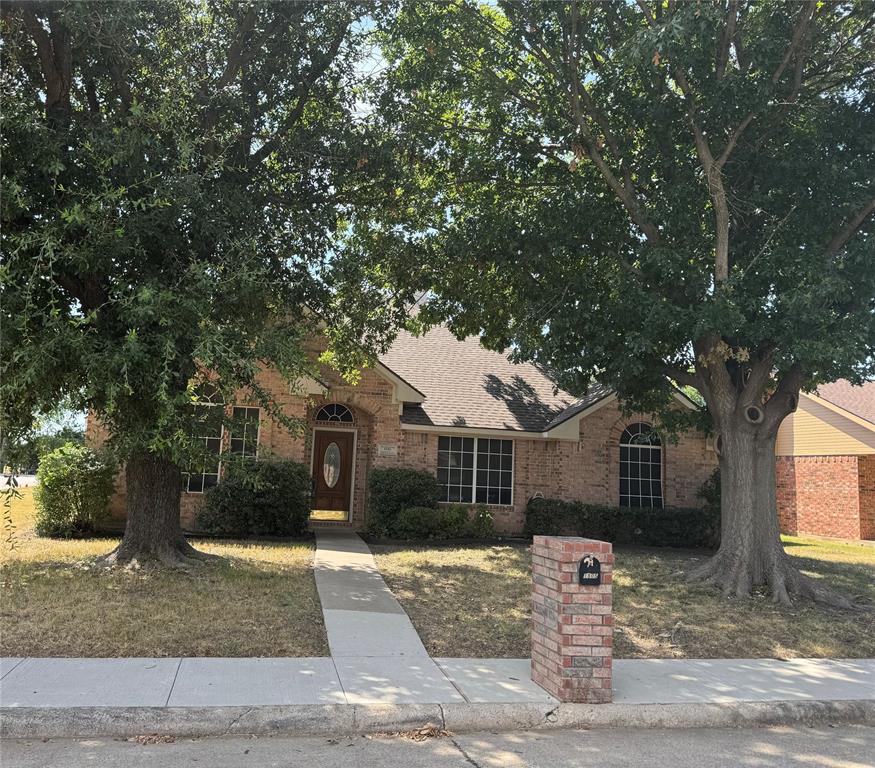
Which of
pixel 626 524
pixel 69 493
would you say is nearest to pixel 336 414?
pixel 69 493

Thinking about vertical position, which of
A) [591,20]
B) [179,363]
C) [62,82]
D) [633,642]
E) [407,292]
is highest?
[591,20]

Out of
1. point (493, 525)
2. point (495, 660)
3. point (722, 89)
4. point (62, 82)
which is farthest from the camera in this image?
point (493, 525)

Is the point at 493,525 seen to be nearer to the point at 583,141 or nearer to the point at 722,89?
the point at 583,141

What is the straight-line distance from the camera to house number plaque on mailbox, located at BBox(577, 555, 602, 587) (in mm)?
5684

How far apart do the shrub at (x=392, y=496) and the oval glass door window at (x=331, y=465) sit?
1.91 metres

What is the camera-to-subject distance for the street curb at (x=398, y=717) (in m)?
→ 4.83

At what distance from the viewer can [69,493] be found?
13.7 meters

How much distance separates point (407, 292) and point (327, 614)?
7.06 metres

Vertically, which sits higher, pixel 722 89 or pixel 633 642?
pixel 722 89

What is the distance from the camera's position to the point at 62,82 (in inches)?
351

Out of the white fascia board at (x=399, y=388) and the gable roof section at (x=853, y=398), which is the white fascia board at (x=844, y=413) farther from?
the white fascia board at (x=399, y=388)

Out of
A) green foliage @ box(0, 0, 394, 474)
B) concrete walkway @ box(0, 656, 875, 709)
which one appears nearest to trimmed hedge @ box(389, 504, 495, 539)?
green foliage @ box(0, 0, 394, 474)

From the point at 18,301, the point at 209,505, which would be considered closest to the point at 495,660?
the point at 18,301

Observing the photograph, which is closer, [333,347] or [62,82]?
[62,82]
